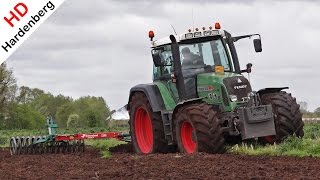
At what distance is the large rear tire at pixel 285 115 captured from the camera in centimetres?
1317

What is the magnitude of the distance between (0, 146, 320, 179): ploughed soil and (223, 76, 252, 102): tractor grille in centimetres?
165

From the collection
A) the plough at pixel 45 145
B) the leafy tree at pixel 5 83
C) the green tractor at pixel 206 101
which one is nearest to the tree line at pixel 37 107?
the leafy tree at pixel 5 83

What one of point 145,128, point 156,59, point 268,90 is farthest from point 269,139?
point 145,128

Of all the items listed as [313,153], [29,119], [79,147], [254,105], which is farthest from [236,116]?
[29,119]

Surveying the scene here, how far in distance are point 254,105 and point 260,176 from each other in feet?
15.4

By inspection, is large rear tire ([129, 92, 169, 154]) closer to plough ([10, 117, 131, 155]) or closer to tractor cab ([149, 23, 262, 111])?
tractor cab ([149, 23, 262, 111])

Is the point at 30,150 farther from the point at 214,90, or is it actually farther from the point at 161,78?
the point at 214,90

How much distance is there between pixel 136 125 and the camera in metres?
15.4

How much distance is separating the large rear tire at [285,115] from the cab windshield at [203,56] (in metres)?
1.35

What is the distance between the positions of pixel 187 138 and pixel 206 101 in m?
0.92

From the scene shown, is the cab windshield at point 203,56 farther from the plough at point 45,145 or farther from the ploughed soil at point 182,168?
the plough at point 45,145

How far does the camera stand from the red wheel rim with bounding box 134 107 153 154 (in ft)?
50.2

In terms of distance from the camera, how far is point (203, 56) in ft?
45.6

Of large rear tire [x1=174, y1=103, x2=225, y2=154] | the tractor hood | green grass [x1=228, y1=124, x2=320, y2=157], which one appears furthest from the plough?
green grass [x1=228, y1=124, x2=320, y2=157]
